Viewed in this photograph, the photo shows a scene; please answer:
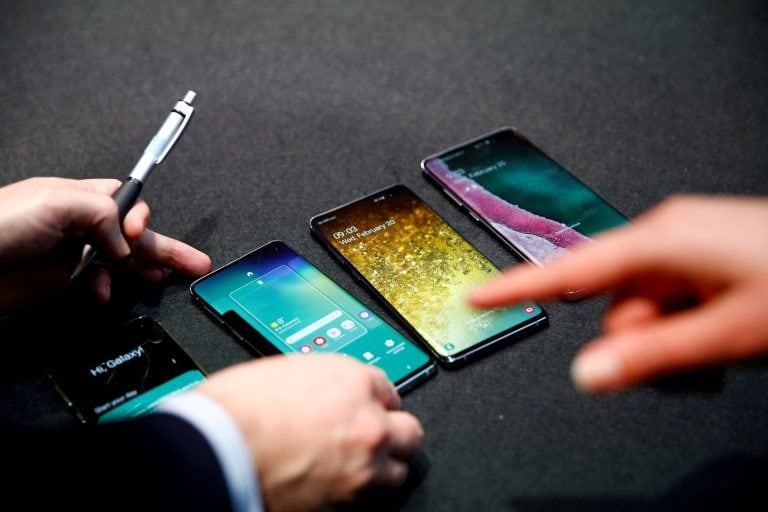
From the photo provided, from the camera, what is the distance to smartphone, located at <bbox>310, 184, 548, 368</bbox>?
715 millimetres

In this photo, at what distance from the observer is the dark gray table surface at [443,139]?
64cm

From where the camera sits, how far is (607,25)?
46.5 inches

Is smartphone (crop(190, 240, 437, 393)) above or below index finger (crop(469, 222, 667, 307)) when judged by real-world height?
below

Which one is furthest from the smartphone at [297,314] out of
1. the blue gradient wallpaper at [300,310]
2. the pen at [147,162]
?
the pen at [147,162]

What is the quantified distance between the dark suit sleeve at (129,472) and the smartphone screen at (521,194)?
0.46m

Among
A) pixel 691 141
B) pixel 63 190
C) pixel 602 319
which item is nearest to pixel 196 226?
pixel 63 190

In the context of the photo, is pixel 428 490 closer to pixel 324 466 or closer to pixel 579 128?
pixel 324 466

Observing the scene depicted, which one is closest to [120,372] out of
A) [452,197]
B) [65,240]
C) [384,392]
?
[65,240]

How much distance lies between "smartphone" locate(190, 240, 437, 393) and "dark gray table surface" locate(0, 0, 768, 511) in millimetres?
30

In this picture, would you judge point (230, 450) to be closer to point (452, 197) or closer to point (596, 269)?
point (596, 269)

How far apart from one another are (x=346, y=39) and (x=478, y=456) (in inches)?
30.5

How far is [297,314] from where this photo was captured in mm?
729

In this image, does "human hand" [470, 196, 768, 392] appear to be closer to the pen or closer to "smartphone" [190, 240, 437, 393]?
"smartphone" [190, 240, 437, 393]

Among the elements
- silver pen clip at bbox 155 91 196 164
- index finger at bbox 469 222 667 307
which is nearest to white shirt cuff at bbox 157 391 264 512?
index finger at bbox 469 222 667 307
